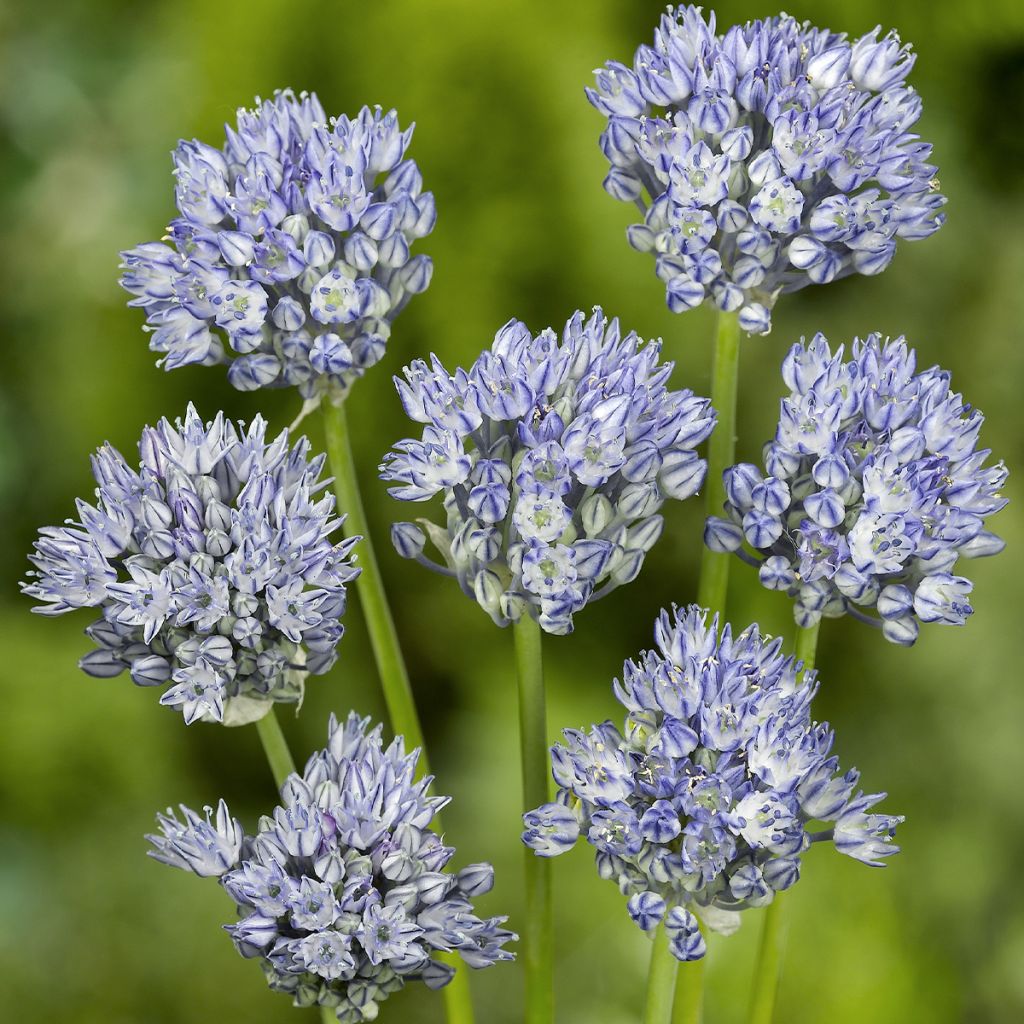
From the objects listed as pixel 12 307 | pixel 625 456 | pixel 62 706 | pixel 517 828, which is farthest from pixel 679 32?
pixel 12 307

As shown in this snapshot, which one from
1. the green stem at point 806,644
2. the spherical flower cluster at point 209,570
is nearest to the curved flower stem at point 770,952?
the green stem at point 806,644

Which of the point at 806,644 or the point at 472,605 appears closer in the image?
the point at 806,644

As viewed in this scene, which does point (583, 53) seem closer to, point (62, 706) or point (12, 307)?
point (12, 307)

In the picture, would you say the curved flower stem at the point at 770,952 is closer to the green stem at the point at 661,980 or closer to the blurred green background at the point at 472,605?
the green stem at the point at 661,980

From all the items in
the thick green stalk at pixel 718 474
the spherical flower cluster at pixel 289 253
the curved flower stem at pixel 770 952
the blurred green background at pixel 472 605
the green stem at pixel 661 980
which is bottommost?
the green stem at pixel 661 980

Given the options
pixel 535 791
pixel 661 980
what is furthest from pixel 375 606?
pixel 661 980

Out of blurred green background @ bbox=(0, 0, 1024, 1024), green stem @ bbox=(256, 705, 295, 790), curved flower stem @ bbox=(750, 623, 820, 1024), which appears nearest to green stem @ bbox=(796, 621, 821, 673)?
curved flower stem @ bbox=(750, 623, 820, 1024)

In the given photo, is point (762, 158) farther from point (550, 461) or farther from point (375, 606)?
point (375, 606)
